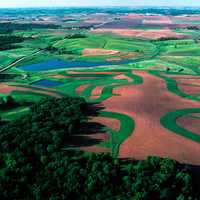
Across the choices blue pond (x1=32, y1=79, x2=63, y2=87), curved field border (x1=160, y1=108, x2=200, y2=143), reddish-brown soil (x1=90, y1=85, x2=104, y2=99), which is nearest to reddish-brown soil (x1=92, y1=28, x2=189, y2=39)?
blue pond (x1=32, y1=79, x2=63, y2=87)

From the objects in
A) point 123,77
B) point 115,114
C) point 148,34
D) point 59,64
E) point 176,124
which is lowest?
point 176,124

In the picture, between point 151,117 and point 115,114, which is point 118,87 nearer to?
point 115,114

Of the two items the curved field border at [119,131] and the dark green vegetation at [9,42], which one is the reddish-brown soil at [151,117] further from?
the dark green vegetation at [9,42]

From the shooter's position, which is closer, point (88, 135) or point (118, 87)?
point (88, 135)

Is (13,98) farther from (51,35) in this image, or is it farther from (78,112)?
(51,35)

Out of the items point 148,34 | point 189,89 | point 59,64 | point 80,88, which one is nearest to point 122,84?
point 80,88

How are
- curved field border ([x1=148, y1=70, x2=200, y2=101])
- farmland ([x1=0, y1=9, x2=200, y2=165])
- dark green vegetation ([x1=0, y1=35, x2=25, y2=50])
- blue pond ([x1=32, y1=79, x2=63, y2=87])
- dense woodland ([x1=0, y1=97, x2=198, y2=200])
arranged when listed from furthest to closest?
dark green vegetation ([x1=0, y1=35, x2=25, y2=50]) < blue pond ([x1=32, y1=79, x2=63, y2=87]) < curved field border ([x1=148, y1=70, x2=200, y2=101]) < farmland ([x1=0, y1=9, x2=200, y2=165]) < dense woodland ([x1=0, y1=97, x2=198, y2=200])

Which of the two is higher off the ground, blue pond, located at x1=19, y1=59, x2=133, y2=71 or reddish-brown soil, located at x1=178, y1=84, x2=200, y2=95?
blue pond, located at x1=19, y1=59, x2=133, y2=71

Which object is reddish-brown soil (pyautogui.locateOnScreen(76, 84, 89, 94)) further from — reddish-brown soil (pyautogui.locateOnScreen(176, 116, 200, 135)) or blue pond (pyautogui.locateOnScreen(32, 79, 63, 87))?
reddish-brown soil (pyautogui.locateOnScreen(176, 116, 200, 135))
